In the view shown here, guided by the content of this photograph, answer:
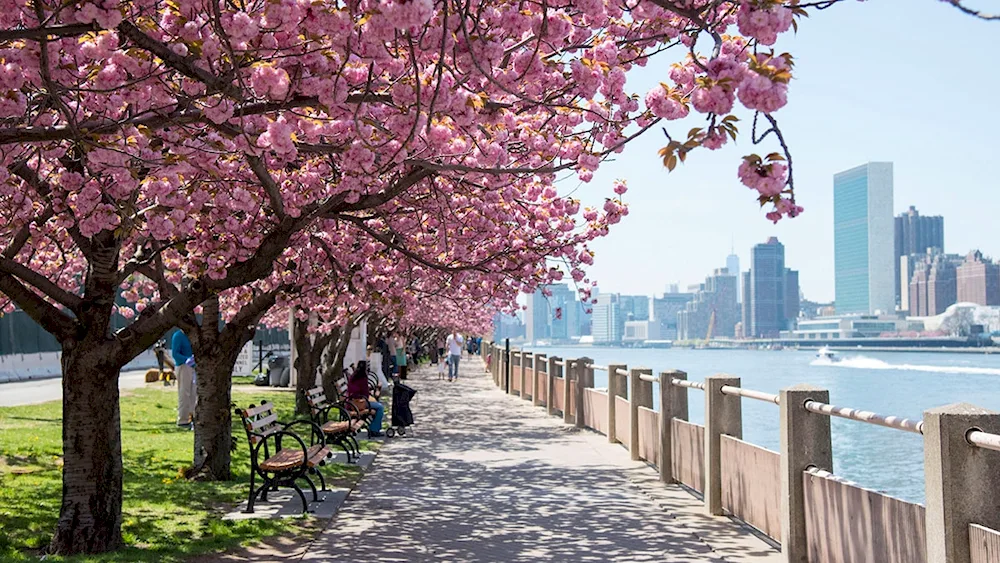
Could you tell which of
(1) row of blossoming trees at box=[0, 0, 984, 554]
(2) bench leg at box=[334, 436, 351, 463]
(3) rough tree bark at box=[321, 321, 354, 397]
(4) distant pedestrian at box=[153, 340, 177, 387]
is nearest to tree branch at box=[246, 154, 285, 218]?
(1) row of blossoming trees at box=[0, 0, 984, 554]

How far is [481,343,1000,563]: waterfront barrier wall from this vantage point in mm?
5207

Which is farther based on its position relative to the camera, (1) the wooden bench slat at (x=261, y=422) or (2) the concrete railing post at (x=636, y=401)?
(2) the concrete railing post at (x=636, y=401)

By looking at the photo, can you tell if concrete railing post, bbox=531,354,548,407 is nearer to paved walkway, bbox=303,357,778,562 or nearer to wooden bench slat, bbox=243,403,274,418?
paved walkway, bbox=303,357,778,562

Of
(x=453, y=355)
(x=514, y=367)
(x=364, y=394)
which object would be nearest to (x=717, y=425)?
(x=364, y=394)

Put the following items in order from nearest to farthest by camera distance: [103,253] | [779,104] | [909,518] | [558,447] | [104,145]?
[779,104] → [909,518] → [104,145] → [103,253] → [558,447]

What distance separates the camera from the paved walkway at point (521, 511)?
820 cm

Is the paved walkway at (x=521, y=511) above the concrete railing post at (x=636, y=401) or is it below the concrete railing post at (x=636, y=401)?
below

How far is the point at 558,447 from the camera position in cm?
1648

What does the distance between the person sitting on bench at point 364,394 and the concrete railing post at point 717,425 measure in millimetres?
8836

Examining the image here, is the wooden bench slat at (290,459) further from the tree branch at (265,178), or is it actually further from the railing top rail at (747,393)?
the railing top rail at (747,393)

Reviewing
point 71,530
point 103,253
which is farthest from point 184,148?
point 71,530

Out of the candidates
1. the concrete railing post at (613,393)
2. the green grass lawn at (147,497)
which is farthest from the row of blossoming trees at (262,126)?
the concrete railing post at (613,393)

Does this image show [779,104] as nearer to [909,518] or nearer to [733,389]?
[909,518]

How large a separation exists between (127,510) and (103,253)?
3034 mm
